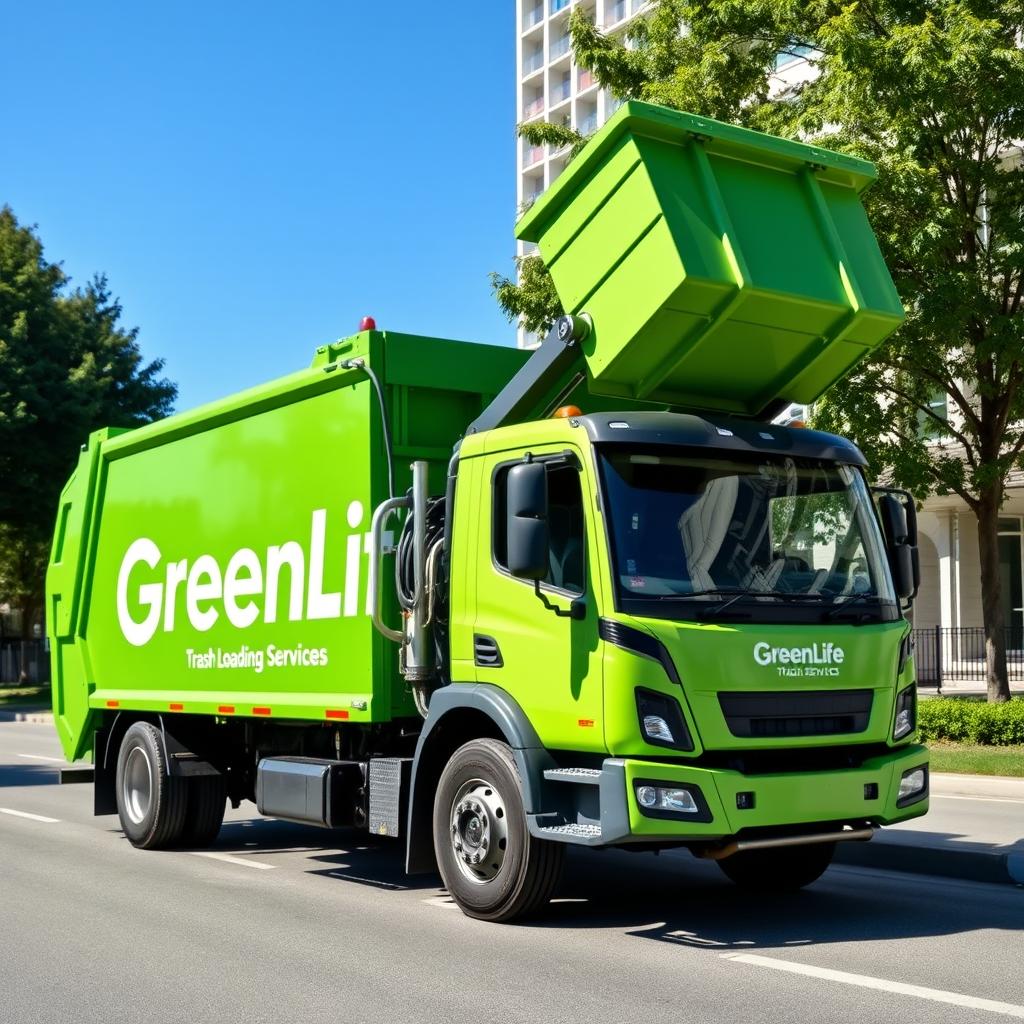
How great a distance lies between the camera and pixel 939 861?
941cm

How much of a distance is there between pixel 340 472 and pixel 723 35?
13.7 metres

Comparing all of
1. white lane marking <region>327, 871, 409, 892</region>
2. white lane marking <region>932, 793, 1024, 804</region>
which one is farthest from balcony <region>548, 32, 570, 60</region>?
white lane marking <region>327, 871, 409, 892</region>

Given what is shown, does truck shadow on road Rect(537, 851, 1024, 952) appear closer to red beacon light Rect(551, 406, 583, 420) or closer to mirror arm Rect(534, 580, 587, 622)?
mirror arm Rect(534, 580, 587, 622)

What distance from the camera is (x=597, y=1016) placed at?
5574mm

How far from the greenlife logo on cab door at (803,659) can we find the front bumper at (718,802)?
512 mm

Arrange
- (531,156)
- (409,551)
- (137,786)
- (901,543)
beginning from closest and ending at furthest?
(901,543) < (409,551) < (137,786) < (531,156)

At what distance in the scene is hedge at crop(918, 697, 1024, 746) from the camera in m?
17.9

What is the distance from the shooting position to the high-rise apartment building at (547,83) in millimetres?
68125

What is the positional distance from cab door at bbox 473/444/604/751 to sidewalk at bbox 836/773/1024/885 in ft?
12.0

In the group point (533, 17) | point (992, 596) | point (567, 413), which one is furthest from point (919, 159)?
point (533, 17)

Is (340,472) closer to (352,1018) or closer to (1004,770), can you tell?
(352,1018)

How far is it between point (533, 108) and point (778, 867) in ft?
225

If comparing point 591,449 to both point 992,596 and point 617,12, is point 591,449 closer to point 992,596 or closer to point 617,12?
point 992,596

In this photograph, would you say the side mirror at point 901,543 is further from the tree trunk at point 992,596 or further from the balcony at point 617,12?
the balcony at point 617,12
